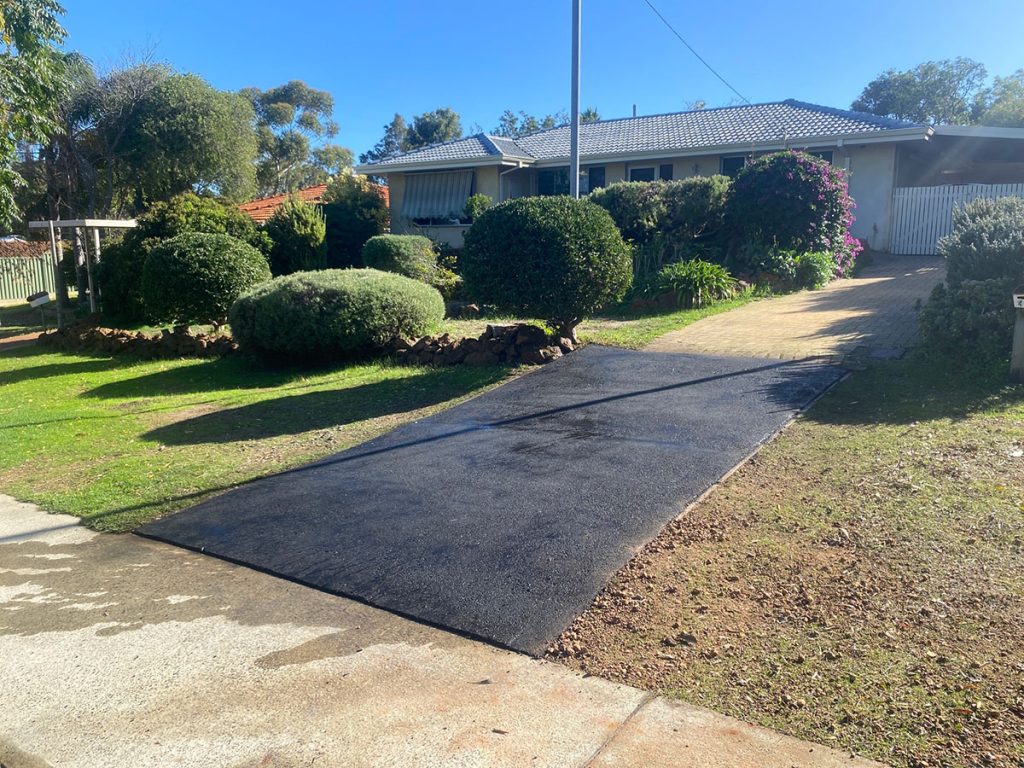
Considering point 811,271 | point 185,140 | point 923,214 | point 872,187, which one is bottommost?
point 811,271

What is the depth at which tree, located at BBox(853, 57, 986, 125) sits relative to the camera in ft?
166

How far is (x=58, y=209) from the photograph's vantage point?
2822cm

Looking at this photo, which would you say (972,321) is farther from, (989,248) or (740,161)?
(740,161)

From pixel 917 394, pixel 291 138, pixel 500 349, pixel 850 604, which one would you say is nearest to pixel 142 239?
pixel 500 349

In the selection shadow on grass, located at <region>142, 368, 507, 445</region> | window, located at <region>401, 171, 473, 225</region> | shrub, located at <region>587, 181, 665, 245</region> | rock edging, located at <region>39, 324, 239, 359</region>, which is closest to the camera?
shadow on grass, located at <region>142, 368, 507, 445</region>

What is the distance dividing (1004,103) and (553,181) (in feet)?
101

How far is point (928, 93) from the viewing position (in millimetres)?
51250

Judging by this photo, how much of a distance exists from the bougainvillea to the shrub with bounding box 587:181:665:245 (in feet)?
5.06

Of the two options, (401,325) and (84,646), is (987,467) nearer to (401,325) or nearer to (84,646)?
(84,646)

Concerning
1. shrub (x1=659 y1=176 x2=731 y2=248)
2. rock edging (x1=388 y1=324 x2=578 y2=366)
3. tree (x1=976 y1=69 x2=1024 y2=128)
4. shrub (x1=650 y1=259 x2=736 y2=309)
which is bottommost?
rock edging (x1=388 y1=324 x2=578 y2=366)

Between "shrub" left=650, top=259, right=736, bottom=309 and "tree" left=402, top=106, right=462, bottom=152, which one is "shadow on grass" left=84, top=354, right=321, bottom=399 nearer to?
"shrub" left=650, top=259, right=736, bottom=309

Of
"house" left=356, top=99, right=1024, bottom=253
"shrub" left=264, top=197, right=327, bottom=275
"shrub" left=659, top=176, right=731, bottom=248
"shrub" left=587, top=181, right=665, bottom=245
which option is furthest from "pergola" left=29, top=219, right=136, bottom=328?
"shrub" left=659, top=176, right=731, bottom=248

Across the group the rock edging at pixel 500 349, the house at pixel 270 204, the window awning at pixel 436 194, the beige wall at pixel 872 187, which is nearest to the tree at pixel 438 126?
the house at pixel 270 204

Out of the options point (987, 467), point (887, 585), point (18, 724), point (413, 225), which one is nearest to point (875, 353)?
point (987, 467)
